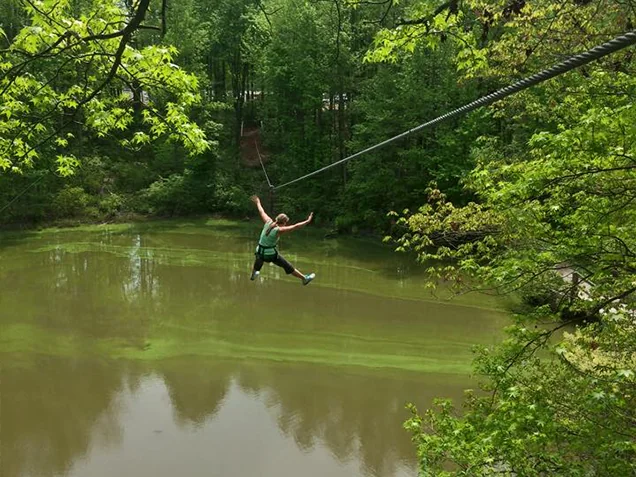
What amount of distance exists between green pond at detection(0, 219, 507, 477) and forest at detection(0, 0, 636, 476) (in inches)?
42.2

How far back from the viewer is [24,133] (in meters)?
3.43

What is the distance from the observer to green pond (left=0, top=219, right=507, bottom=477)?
19.8ft

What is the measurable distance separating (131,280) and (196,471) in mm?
7663

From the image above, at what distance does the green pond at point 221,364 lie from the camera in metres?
6.04

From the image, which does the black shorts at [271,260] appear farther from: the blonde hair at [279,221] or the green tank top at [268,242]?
the blonde hair at [279,221]

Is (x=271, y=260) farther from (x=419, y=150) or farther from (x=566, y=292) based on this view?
(x=419, y=150)

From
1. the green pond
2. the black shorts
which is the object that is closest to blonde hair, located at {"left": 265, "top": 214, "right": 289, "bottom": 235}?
the black shorts

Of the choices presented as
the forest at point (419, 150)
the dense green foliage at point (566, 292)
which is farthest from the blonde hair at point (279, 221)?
the dense green foliage at point (566, 292)

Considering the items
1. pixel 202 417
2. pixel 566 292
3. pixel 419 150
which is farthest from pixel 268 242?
pixel 419 150

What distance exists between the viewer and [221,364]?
8.05m

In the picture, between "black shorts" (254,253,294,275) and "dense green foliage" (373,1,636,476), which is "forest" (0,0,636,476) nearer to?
"dense green foliage" (373,1,636,476)

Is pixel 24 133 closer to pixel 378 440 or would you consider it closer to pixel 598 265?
pixel 598 265

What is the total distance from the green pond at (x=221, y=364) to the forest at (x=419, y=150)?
1.07 meters

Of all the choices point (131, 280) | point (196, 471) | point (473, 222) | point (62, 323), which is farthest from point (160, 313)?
point (473, 222)
